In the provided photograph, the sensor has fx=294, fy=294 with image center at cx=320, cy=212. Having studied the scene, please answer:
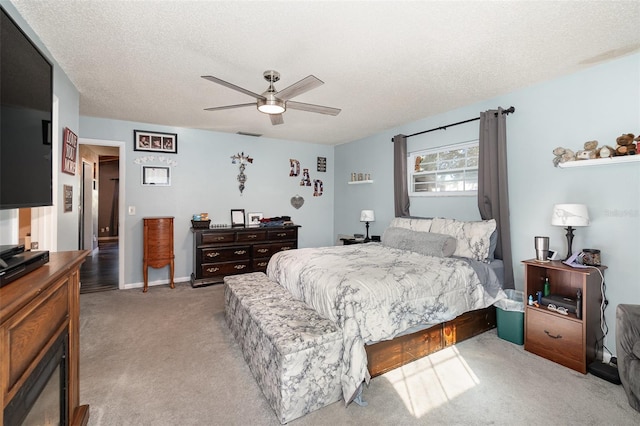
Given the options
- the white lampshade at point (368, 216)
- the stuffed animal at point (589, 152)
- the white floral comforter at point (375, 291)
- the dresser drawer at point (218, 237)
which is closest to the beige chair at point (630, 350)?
the white floral comforter at point (375, 291)

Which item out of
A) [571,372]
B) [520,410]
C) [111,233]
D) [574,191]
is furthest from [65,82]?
[111,233]

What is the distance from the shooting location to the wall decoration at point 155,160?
15.1 ft

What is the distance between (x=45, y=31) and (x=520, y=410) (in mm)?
4192

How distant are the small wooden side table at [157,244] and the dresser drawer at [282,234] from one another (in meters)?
1.54

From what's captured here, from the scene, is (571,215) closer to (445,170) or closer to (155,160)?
(445,170)

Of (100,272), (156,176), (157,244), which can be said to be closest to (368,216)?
(157,244)

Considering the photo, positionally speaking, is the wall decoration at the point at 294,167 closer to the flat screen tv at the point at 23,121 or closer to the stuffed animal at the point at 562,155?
the stuffed animal at the point at 562,155

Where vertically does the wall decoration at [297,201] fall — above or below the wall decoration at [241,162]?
below

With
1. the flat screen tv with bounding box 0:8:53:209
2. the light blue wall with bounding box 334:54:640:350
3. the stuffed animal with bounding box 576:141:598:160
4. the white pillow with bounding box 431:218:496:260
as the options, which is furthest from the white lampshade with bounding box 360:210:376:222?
the flat screen tv with bounding box 0:8:53:209

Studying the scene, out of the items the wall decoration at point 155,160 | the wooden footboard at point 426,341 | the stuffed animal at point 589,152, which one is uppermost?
the wall decoration at point 155,160

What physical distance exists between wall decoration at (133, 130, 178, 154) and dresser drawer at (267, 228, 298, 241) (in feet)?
6.77

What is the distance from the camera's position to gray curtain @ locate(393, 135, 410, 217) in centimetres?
450

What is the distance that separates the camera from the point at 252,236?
16.2 ft

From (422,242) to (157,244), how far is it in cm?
376
